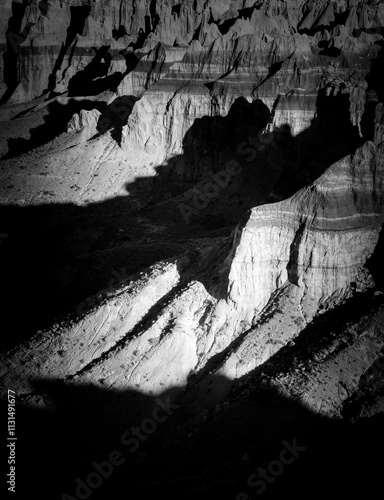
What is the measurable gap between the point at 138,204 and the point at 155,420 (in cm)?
2662

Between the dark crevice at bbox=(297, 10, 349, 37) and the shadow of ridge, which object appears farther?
the dark crevice at bbox=(297, 10, 349, 37)

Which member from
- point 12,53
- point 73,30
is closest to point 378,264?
point 12,53

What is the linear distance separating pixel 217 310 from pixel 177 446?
6.18 meters

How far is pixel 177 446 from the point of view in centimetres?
1753

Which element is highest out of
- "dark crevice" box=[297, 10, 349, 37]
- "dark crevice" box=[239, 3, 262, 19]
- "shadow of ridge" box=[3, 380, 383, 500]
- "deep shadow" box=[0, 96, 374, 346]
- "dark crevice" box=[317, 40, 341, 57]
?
"dark crevice" box=[239, 3, 262, 19]

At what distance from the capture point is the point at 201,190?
41781 mm

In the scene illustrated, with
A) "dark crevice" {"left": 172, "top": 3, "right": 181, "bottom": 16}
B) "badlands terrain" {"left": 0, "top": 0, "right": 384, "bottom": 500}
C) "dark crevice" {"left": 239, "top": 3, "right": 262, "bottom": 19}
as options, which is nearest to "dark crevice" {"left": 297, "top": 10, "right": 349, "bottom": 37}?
"dark crevice" {"left": 239, "top": 3, "right": 262, "bottom": 19}

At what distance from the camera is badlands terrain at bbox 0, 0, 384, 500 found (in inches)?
662

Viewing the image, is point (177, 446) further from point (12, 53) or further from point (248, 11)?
point (12, 53)

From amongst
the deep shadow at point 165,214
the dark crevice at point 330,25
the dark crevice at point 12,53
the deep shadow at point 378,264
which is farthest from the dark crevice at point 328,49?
the dark crevice at point 12,53

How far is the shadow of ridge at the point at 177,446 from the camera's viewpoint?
51.1 feet

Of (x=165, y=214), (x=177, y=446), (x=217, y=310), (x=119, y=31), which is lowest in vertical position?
(x=177, y=446)

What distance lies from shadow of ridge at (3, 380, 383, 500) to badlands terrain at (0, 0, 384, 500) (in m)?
0.06

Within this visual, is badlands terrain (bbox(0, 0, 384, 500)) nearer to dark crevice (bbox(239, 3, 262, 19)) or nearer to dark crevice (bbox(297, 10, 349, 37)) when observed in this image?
dark crevice (bbox(297, 10, 349, 37))
